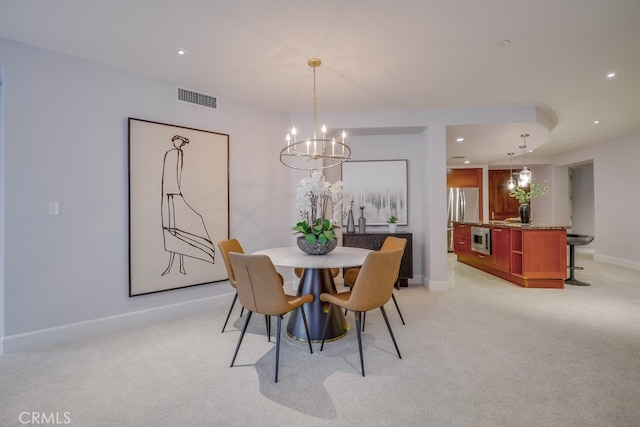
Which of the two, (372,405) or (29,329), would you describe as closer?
(372,405)

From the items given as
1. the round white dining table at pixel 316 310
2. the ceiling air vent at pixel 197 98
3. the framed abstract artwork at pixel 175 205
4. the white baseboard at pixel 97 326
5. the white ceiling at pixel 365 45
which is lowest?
the white baseboard at pixel 97 326

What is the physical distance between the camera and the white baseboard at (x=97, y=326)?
2.51 m

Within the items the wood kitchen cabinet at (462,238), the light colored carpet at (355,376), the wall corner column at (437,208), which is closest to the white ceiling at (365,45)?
the wall corner column at (437,208)

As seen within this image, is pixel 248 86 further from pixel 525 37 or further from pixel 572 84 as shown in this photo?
pixel 572 84

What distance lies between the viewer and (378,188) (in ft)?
15.9

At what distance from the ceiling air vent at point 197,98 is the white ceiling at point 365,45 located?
0.08 meters

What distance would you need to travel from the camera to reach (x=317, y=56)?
2812 millimetres

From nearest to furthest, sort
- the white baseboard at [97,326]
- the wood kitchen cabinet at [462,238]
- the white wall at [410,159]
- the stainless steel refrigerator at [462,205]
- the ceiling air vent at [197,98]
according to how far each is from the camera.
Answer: the white baseboard at [97,326], the ceiling air vent at [197,98], the white wall at [410,159], the wood kitchen cabinet at [462,238], the stainless steel refrigerator at [462,205]

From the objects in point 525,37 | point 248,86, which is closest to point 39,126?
point 248,86

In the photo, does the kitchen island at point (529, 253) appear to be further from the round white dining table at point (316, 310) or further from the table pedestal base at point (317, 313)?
the table pedestal base at point (317, 313)

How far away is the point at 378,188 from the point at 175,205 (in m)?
2.96

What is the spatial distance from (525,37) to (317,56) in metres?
1.77

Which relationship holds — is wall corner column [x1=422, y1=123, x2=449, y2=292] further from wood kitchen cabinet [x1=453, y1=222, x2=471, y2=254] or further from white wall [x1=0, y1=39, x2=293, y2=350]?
white wall [x1=0, y1=39, x2=293, y2=350]

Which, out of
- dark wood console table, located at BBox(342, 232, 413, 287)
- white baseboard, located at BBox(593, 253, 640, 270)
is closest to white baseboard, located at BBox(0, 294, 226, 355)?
dark wood console table, located at BBox(342, 232, 413, 287)
